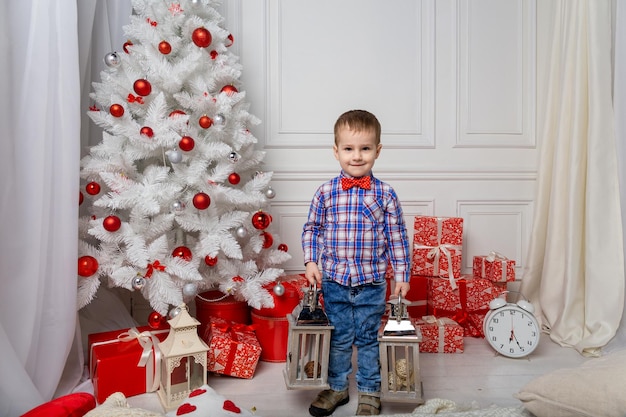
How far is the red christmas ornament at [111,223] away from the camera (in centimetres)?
198

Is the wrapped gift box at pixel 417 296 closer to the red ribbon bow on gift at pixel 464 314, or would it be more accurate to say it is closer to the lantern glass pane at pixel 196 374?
the red ribbon bow on gift at pixel 464 314

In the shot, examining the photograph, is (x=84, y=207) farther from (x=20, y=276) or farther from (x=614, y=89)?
(x=614, y=89)

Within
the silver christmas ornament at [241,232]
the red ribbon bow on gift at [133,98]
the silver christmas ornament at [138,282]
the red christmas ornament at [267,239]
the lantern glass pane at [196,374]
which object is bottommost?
the lantern glass pane at [196,374]

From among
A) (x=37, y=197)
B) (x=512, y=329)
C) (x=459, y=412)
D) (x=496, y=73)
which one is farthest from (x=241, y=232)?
(x=496, y=73)

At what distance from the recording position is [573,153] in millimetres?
2490

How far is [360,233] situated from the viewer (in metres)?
1.82

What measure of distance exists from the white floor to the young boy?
0.43 ft

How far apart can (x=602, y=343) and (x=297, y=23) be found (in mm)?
2211

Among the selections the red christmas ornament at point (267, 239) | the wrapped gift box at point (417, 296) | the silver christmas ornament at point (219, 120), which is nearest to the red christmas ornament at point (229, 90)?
the silver christmas ornament at point (219, 120)

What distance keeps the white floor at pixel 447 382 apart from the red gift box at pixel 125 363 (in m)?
0.06

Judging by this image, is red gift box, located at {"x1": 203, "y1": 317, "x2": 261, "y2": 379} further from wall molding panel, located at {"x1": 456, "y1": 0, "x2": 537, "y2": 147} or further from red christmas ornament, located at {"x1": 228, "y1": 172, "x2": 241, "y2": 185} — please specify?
wall molding panel, located at {"x1": 456, "y1": 0, "x2": 537, "y2": 147}

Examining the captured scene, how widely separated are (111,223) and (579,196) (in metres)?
2.17

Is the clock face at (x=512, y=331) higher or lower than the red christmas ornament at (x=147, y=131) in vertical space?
lower

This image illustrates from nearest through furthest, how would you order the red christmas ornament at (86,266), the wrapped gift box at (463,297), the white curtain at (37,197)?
1. the white curtain at (37,197)
2. the red christmas ornament at (86,266)
3. the wrapped gift box at (463,297)
